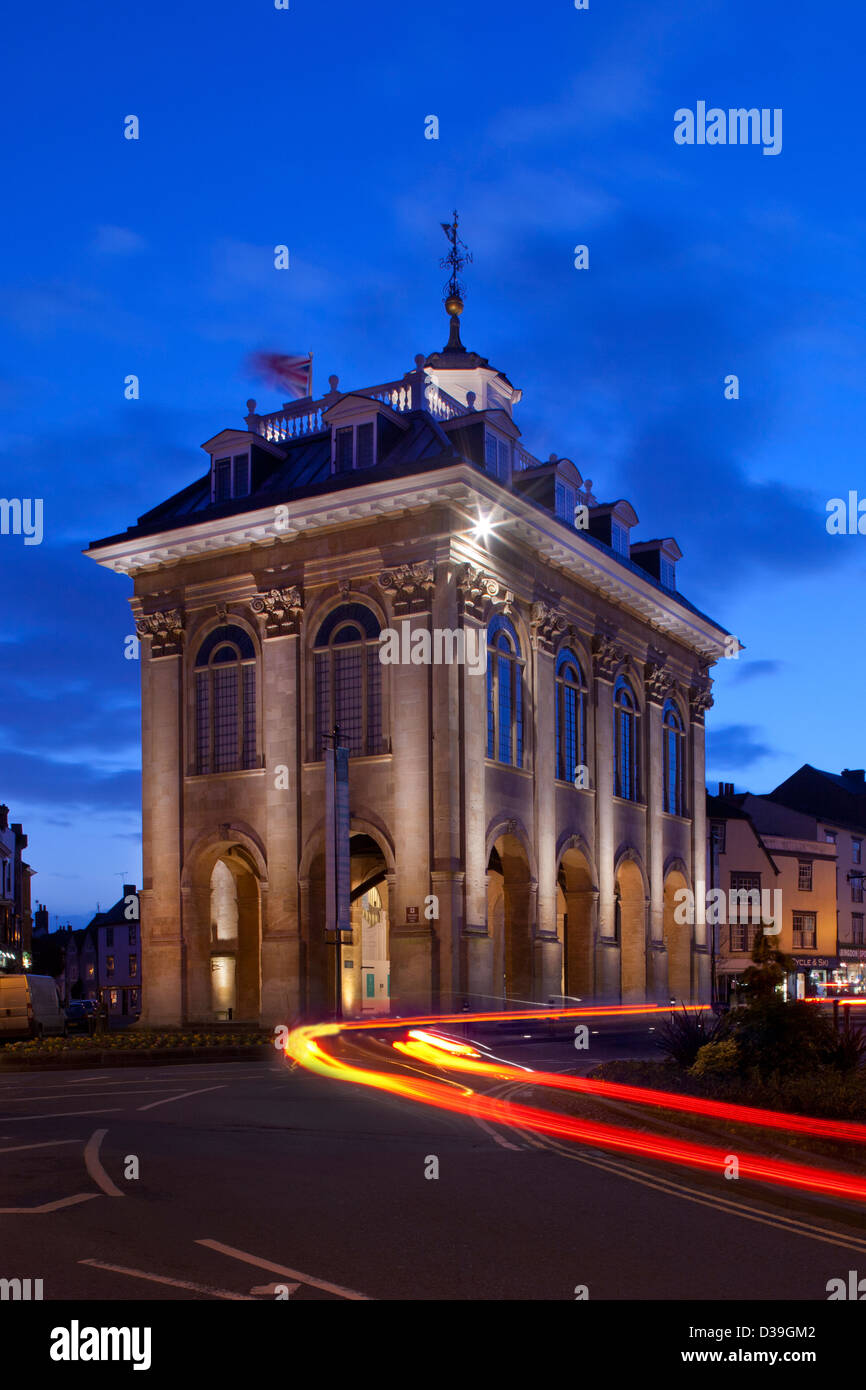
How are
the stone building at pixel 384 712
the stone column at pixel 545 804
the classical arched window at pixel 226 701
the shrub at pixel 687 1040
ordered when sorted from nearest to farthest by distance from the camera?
1. the shrub at pixel 687 1040
2. the stone building at pixel 384 712
3. the stone column at pixel 545 804
4. the classical arched window at pixel 226 701

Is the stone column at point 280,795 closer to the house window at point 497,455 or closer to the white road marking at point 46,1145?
the house window at point 497,455

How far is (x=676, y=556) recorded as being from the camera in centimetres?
6444

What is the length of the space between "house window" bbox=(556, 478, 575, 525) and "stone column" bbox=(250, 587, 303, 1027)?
1174 cm

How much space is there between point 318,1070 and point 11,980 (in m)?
16.6

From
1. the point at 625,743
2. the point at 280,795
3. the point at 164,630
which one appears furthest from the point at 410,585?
the point at 625,743

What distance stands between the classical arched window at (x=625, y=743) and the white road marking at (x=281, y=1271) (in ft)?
152

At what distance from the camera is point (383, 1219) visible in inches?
405

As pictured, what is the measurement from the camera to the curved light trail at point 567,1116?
1177 centimetres

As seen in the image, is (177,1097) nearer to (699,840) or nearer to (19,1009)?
(19,1009)

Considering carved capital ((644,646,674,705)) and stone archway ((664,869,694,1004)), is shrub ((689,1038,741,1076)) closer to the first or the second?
carved capital ((644,646,674,705))

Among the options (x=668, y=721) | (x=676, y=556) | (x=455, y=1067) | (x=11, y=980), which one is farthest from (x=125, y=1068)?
(x=676, y=556)

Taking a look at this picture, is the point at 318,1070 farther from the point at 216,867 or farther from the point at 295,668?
the point at 216,867

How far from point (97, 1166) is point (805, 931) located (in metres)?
74.9

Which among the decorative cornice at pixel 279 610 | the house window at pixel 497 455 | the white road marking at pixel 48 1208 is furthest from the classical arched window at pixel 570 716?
the white road marking at pixel 48 1208
